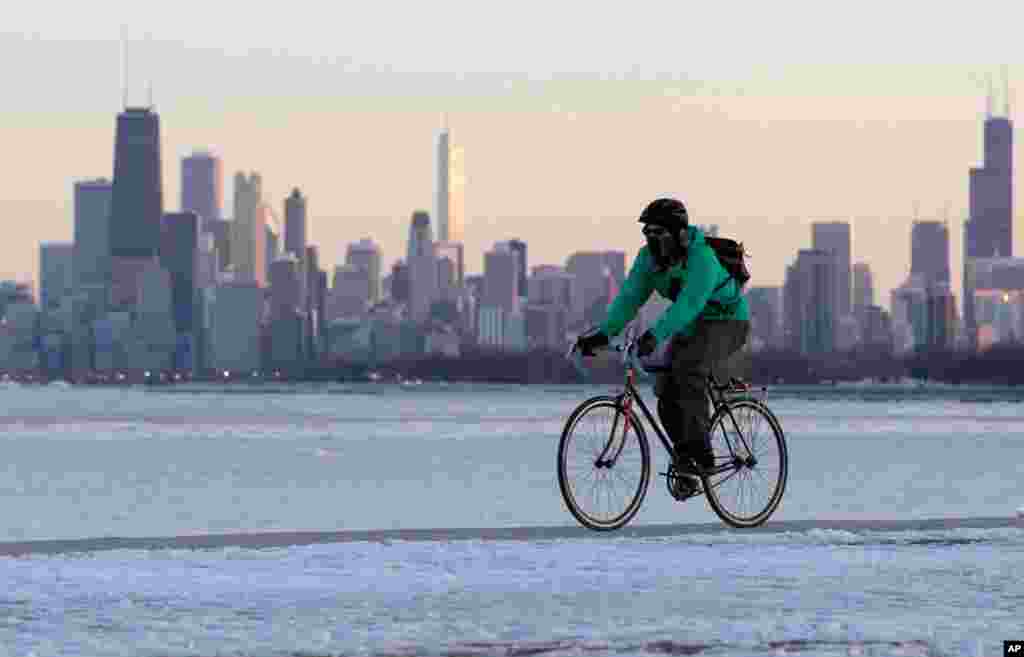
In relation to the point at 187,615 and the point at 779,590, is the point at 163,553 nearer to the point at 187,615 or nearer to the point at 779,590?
the point at 187,615

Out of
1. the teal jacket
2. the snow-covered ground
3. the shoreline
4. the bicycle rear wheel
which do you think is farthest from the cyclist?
the snow-covered ground

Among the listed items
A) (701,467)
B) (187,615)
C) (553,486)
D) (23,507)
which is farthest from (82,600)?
(553,486)

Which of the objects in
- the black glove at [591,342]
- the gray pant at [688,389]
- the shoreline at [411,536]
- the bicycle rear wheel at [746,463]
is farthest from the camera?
the bicycle rear wheel at [746,463]

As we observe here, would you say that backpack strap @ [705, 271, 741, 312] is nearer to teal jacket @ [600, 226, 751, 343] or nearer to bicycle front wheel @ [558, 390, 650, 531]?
teal jacket @ [600, 226, 751, 343]

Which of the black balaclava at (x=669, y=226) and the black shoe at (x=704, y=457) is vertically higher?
the black balaclava at (x=669, y=226)

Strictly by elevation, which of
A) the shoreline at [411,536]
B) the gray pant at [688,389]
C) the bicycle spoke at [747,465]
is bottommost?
the shoreline at [411,536]

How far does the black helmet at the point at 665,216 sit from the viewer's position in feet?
40.5

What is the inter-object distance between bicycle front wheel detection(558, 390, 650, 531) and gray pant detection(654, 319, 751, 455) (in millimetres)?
247

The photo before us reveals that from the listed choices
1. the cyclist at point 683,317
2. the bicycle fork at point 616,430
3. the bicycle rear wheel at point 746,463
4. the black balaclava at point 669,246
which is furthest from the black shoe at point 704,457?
the black balaclava at point 669,246

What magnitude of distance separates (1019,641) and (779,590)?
2.24 metres

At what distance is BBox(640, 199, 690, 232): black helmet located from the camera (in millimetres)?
12359

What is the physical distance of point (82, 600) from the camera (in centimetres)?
942

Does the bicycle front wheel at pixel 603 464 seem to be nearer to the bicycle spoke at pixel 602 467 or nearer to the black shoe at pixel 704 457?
the bicycle spoke at pixel 602 467

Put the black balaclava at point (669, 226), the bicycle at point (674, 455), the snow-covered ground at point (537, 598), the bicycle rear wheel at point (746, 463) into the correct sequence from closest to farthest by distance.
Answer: the snow-covered ground at point (537, 598), the black balaclava at point (669, 226), the bicycle at point (674, 455), the bicycle rear wheel at point (746, 463)
